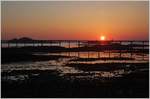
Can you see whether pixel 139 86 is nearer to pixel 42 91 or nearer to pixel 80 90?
pixel 80 90

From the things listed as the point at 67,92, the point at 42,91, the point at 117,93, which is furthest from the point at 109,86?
the point at 42,91

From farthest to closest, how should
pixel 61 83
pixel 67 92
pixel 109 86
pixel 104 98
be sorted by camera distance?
pixel 61 83
pixel 109 86
pixel 67 92
pixel 104 98

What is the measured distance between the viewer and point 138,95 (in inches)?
434

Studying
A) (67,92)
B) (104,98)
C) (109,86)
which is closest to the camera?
(104,98)

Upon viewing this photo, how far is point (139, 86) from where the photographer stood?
1253 centimetres

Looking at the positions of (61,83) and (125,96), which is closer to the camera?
(125,96)

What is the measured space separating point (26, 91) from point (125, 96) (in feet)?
13.3

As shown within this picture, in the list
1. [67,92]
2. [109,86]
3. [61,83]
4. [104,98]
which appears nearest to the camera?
[104,98]

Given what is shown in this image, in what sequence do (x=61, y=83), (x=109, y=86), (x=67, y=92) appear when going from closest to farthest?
(x=67, y=92), (x=109, y=86), (x=61, y=83)

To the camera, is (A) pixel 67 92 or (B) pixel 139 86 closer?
(A) pixel 67 92

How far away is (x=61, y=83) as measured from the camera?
43.1ft

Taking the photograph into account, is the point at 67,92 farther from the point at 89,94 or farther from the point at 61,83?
→ the point at 61,83

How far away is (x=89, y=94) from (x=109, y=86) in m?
1.59

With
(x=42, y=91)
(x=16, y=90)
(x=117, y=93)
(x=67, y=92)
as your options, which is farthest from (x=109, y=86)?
(x=16, y=90)
